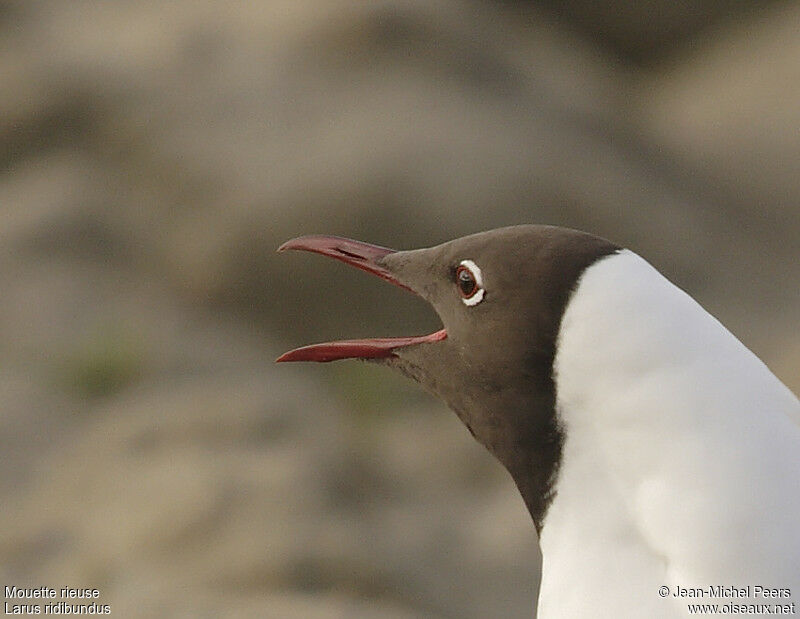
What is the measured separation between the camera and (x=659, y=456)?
1.30m

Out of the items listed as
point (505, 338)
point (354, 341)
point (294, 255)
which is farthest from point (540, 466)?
point (294, 255)

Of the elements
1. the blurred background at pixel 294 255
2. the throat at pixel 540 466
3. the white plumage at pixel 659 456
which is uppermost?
the white plumage at pixel 659 456

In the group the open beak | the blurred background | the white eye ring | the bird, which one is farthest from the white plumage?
the blurred background

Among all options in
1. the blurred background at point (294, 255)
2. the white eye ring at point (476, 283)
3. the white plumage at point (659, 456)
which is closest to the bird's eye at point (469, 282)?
the white eye ring at point (476, 283)

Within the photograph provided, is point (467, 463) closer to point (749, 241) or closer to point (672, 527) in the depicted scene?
point (749, 241)

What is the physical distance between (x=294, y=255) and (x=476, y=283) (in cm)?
229

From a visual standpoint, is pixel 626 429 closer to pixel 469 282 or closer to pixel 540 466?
pixel 540 466

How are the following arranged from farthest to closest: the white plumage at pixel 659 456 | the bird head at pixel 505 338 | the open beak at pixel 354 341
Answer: the open beak at pixel 354 341
the bird head at pixel 505 338
the white plumage at pixel 659 456

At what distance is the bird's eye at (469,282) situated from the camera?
4.97 ft

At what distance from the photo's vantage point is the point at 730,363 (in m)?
1.32

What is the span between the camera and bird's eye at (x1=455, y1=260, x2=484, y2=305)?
151 cm

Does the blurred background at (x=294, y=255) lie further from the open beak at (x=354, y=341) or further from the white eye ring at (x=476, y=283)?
the white eye ring at (x=476, y=283)

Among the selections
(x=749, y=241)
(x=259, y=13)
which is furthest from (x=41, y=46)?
(x=749, y=241)

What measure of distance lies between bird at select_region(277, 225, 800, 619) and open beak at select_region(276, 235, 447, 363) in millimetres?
158
